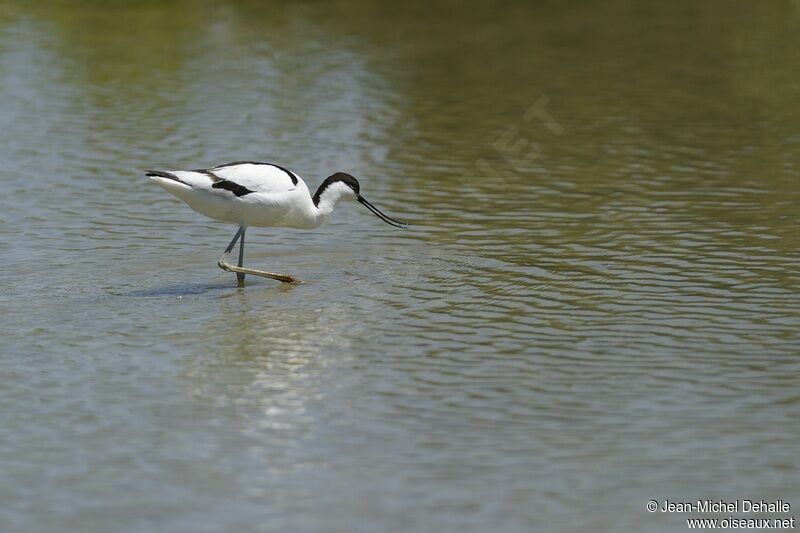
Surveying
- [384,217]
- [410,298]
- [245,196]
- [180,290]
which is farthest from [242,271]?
[384,217]

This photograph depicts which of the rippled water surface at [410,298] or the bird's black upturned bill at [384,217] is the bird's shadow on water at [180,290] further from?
the bird's black upturned bill at [384,217]

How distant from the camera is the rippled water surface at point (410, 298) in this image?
263 inches

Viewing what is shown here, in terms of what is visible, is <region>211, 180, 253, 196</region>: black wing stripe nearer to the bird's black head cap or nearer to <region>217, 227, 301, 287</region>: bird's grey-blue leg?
<region>217, 227, 301, 287</region>: bird's grey-blue leg

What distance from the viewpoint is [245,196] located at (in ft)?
34.0

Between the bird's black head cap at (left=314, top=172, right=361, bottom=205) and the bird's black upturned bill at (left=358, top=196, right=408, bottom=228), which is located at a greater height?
the bird's black head cap at (left=314, top=172, right=361, bottom=205)

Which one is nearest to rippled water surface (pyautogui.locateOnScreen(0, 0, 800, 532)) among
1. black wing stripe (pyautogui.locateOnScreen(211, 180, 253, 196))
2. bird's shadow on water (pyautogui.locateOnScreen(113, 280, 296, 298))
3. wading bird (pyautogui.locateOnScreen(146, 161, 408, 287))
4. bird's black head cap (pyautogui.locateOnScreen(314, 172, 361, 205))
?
bird's shadow on water (pyautogui.locateOnScreen(113, 280, 296, 298))

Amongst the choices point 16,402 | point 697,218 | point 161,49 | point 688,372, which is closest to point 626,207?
point 697,218

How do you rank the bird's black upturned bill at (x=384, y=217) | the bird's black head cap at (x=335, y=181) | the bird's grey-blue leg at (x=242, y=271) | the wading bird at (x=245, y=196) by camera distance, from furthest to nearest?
the bird's black upturned bill at (x=384, y=217) → the bird's black head cap at (x=335, y=181) → the bird's grey-blue leg at (x=242, y=271) → the wading bird at (x=245, y=196)

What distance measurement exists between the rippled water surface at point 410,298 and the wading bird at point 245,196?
409mm

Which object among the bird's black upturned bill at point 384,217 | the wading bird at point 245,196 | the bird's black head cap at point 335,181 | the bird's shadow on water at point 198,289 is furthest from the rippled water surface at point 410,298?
the bird's black head cap at point 335,181

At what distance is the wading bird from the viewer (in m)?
10.3

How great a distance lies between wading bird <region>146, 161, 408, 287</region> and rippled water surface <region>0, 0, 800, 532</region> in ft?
1.34

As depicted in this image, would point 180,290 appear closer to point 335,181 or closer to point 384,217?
point 335,181

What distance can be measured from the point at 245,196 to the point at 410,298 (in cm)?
138
